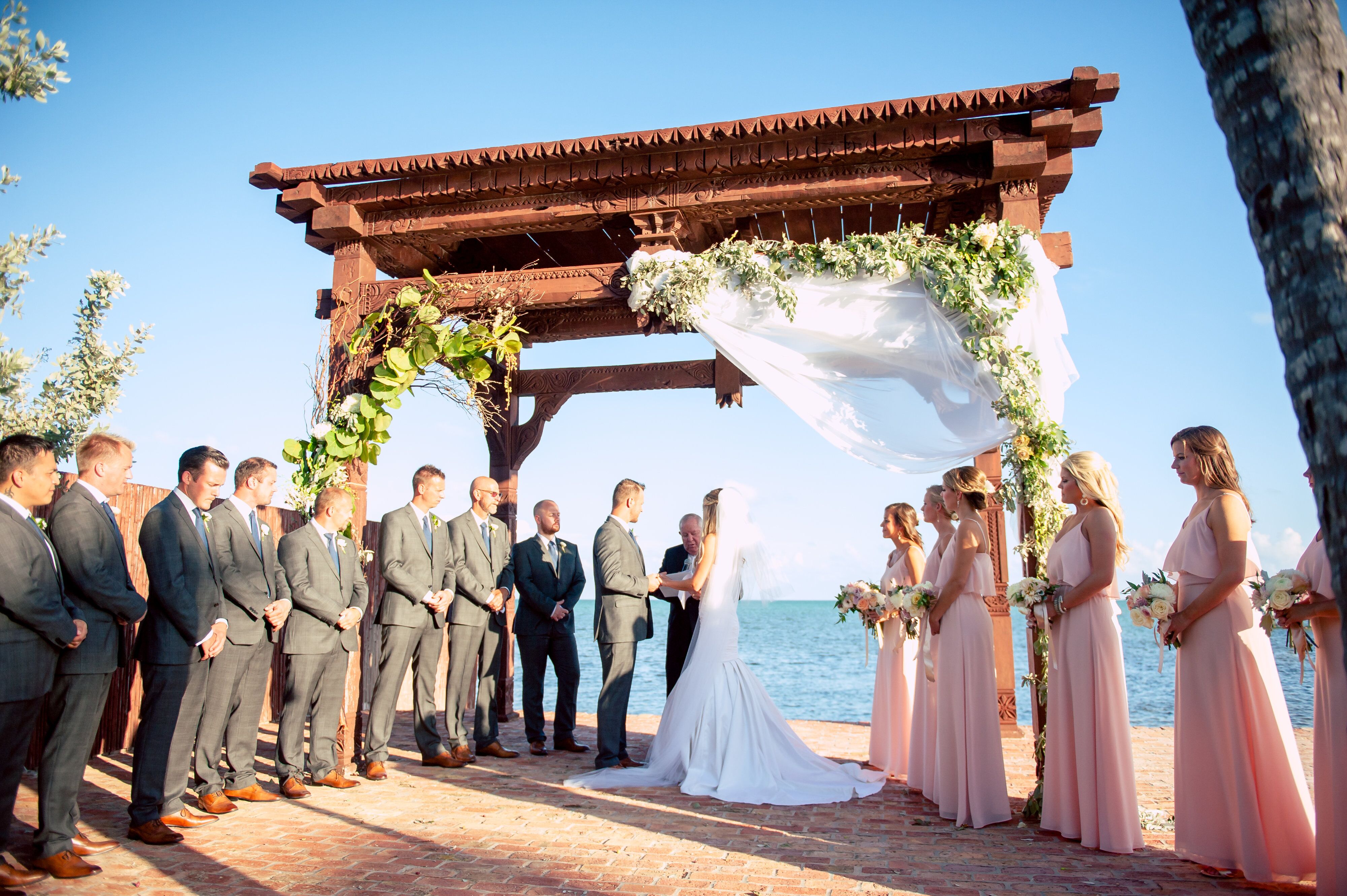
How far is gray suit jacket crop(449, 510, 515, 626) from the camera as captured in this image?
6980 millimetres

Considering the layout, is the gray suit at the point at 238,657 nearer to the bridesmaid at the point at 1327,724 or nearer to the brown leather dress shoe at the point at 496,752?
the brown leather dress shoe at the point at 496,752

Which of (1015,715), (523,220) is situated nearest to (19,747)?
(523,220)

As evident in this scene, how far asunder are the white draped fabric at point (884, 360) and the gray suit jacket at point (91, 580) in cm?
374

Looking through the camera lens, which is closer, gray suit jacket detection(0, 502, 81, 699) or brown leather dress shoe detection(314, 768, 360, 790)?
gray suit jacket detection(0, 502, 81, 699)

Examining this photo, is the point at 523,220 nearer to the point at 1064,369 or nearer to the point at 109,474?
the point at 109,474

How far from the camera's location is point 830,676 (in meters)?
31.6

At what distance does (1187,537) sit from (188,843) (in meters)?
5.32

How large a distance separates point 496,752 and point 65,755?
Answer: 3.56 m

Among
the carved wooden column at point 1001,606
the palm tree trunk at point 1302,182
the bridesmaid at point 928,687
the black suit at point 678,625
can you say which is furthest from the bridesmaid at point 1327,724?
the black suit at point 678,625

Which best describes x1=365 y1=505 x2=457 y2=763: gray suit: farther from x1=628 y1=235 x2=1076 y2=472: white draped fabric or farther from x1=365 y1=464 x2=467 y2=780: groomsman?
x1=628 y1=235 x2=1076 y2=472: white draped fabric

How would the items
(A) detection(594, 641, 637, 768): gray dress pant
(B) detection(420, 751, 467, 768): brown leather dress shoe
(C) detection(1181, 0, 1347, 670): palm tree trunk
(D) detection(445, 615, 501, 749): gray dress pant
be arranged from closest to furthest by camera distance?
(C) detection(1181, 0, 1347, 670): palm tree trunk → (A) detection(594, 641, 637, 768): gray dress pant → (B) detection(420, 751, 467, 768): brown leather dress shoe → (D) detection(445, 615, 501, 749): gray dress pant

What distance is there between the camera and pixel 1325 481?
1.65 m

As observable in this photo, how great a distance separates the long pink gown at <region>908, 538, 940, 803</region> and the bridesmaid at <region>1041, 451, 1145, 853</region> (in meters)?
0.89

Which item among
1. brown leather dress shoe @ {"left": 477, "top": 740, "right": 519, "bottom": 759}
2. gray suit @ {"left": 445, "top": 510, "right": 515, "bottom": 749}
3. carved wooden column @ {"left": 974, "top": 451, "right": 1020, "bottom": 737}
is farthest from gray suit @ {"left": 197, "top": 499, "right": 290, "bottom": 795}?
carved wooden column @ {"left": 974, "top": 451, "right": 1020, "bottom": 737}
